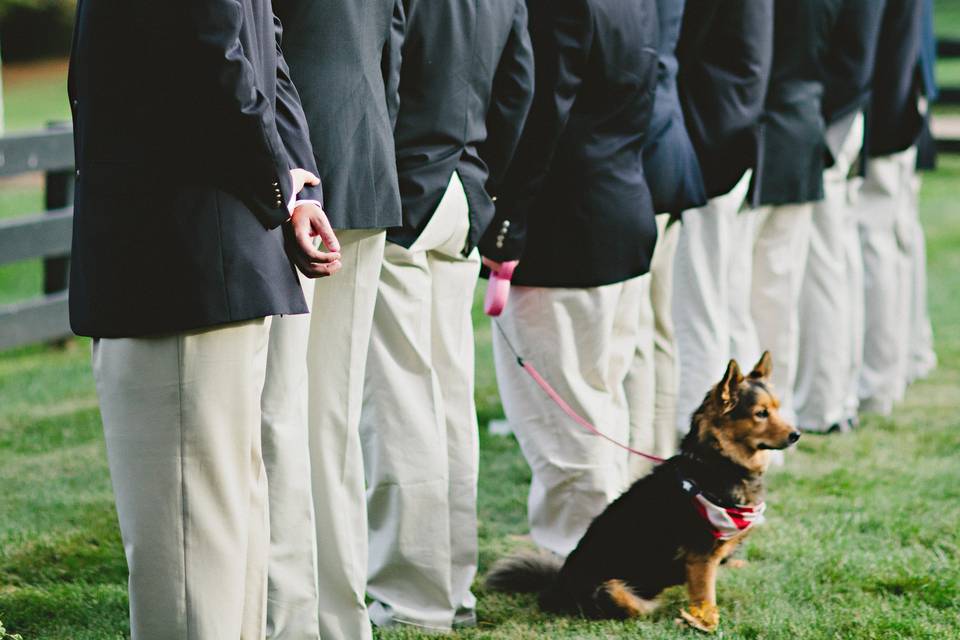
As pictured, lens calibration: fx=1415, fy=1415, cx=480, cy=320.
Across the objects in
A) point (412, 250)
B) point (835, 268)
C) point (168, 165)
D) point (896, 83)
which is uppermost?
point (168, 165)

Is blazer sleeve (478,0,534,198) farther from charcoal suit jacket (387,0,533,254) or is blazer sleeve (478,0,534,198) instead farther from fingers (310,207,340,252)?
fingers (310,207,340,252)

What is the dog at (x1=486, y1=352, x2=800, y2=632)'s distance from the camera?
463 cm

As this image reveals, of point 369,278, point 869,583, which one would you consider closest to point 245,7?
point 369,278

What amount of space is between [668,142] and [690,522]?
1760 millimetres

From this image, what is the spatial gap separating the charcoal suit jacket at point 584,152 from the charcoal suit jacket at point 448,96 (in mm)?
325

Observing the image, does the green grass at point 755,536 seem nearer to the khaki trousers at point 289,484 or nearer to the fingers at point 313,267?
the khaki trousers at point 289,484

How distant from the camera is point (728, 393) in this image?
471 centimetres

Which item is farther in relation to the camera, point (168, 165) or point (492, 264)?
point (492, 264)

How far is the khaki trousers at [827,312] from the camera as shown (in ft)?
24.8

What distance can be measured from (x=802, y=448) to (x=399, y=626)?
11.5 feet

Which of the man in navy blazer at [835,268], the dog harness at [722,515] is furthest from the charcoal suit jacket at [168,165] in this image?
the man in navy blazer at [835,268]

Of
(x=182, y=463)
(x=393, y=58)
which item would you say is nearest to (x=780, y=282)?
(x=393, y=58)

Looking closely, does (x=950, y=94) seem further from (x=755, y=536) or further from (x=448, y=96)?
(x=448, y=96)

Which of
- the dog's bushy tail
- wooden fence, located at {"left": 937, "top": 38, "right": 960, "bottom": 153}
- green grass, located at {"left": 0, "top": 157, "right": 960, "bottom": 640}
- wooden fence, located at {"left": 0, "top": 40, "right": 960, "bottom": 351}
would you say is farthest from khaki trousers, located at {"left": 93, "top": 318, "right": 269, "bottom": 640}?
wooden fence, located at {"left": 937, "top": 38, "right": 960, "bottom": 153}
